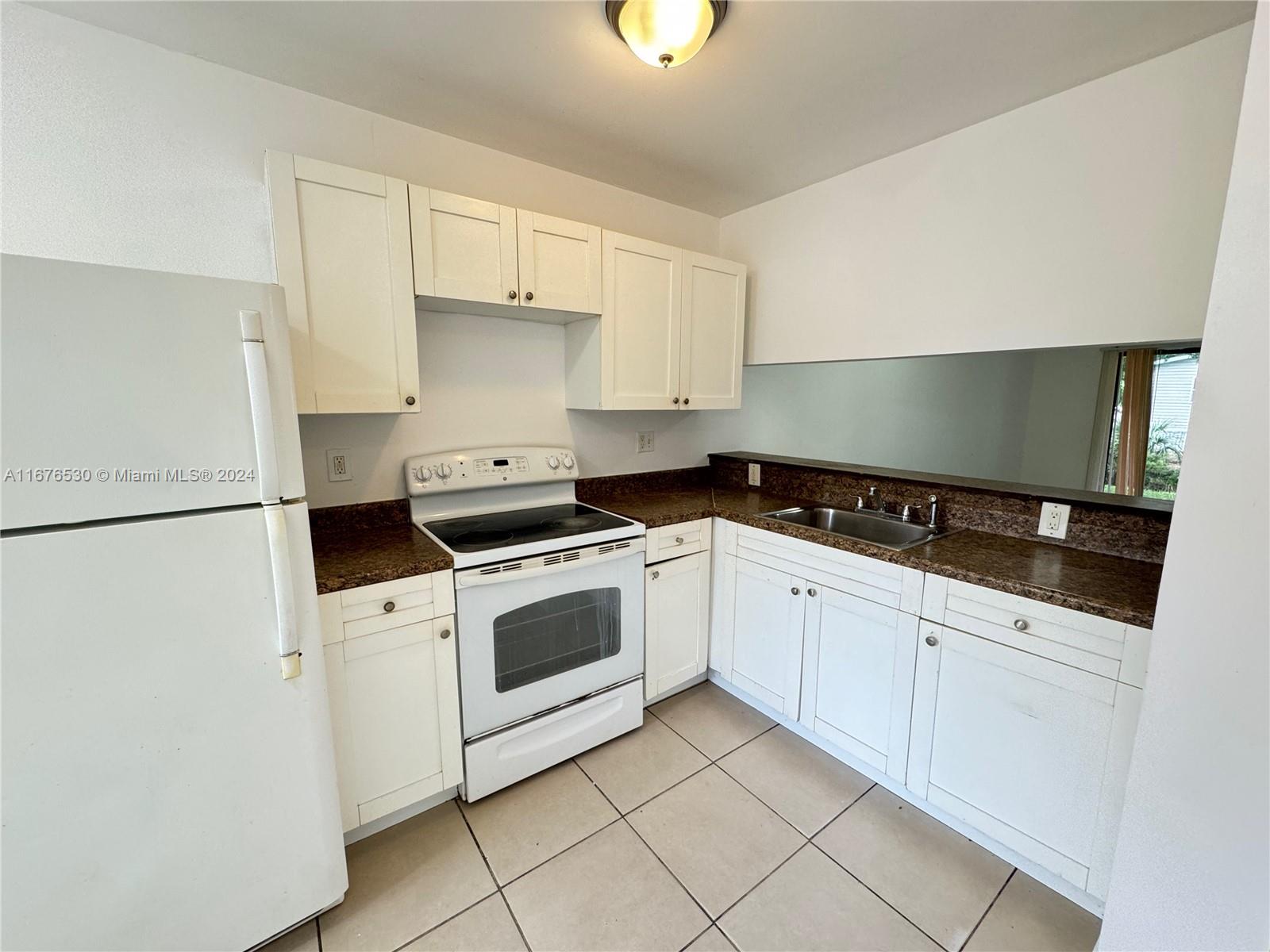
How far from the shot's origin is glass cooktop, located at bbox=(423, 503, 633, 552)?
1.78m

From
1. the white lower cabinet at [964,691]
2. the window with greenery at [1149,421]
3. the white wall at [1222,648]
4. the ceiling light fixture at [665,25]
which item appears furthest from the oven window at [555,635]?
the window with greenery at [1149,421]

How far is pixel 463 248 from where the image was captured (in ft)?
5.74

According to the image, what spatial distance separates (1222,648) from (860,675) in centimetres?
98

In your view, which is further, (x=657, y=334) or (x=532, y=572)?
(x=657, y=334)

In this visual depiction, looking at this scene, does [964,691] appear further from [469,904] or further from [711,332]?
[711,332]

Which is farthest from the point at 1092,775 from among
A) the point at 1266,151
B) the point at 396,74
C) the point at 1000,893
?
the point at 396,74

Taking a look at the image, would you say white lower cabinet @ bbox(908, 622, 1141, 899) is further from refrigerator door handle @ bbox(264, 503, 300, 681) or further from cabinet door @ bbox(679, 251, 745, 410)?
refrigerator door handle @ bbox(264, 503, 300, 681)

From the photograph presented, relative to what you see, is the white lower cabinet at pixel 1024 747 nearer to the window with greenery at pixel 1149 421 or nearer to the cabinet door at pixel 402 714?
the window with greenery at pixel 1149 421

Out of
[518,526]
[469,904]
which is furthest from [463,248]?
[469,904]

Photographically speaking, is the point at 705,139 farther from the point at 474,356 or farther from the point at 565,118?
the point at 474,356

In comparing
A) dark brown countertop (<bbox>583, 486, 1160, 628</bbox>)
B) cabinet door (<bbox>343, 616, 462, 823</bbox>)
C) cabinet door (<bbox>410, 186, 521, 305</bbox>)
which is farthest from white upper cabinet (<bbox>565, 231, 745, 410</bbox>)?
cabinet door (<bbox>343, 616, 462, 823</bbox>)

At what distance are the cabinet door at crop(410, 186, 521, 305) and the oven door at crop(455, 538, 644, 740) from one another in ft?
3.22

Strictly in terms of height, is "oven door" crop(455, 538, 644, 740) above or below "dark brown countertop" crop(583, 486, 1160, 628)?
below

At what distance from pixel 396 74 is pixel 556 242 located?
2.25 feet
